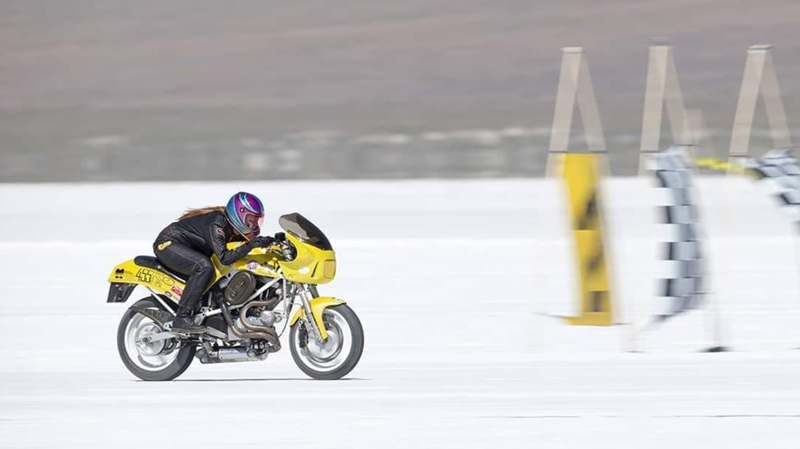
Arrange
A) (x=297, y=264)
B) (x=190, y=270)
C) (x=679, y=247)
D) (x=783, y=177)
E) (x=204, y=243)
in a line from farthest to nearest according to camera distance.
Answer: (x=783, y=177)
(x=679, y=247)
(x=204, y=243)
(x=190, y=270)
(x=297, y=264)

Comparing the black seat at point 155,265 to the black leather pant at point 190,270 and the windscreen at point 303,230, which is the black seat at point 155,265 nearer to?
the black leather pant at point 190,270

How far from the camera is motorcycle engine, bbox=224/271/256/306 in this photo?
7.64m

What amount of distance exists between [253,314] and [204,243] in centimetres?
45

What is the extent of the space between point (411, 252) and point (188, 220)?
790 cm

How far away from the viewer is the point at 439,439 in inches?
240

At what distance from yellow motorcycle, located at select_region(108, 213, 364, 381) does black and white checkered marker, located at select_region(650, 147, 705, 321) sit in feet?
7.45

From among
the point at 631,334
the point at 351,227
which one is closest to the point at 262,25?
the point at 351,227

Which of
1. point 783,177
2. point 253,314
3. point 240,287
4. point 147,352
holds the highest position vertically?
point 783,177

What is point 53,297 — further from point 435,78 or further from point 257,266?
point 435,78

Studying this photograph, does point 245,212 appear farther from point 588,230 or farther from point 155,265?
point 588,230

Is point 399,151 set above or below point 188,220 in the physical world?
above

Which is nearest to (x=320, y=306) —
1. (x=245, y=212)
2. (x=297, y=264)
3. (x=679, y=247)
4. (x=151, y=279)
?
(x=297, y=264)

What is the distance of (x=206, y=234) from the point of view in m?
7.73

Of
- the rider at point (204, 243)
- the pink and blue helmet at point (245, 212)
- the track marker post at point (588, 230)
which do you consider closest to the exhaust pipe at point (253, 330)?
the rider at point (204, 243)
